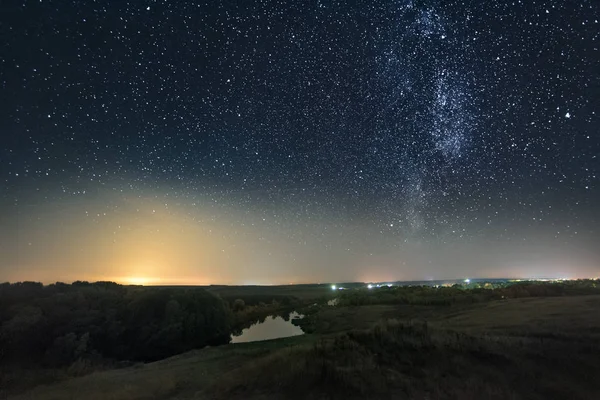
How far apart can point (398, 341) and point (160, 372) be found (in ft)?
38.3

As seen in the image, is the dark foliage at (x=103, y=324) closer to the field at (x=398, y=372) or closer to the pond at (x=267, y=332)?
the pond at (x=267, y=332)

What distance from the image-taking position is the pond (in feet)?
101

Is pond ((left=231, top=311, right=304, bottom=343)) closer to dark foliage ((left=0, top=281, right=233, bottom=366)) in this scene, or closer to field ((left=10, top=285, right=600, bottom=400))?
dark foliage ((left=0, top=281, right=233, bottom=366))

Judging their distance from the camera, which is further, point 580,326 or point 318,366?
point 580,326

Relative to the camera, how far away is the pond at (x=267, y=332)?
3077 cm

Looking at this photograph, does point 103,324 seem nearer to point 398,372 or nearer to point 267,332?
point 267,332

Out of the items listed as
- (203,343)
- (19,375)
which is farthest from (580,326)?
(19,375)

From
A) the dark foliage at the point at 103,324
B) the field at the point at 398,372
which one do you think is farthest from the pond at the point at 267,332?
the field at the point at 398,372

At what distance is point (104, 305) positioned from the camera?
32.3 metres

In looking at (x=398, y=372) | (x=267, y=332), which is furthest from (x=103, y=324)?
(x=398, y=372)

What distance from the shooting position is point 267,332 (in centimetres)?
3369

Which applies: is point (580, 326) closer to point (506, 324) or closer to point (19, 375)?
point (506, 324)

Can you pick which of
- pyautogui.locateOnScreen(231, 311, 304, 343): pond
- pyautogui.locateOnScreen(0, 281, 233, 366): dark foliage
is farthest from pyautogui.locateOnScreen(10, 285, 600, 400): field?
pyautogui.locateOnScreen(231, 311, 304, 343): pond

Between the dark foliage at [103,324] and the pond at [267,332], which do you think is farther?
the pond at [267,332]
